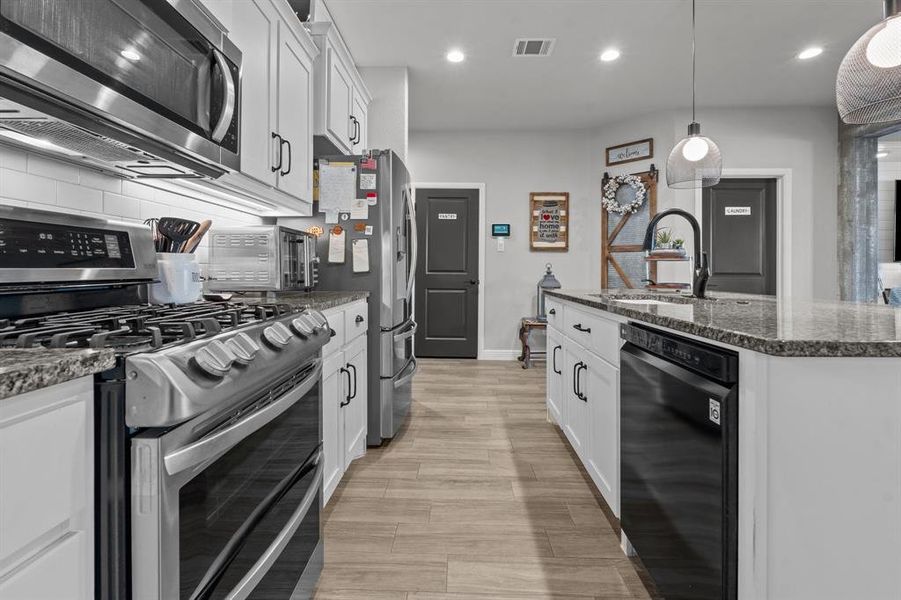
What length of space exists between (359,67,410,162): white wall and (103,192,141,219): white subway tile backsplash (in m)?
2.49

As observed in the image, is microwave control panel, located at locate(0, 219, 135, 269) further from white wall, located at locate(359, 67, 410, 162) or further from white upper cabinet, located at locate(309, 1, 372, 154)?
white wall, located at locate(359, 67, 410, 162)

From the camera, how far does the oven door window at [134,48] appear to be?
864mm

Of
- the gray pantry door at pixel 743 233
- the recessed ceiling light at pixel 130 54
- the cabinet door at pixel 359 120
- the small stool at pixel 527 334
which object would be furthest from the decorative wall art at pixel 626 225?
the recessed ceiling light at pixel 130 54

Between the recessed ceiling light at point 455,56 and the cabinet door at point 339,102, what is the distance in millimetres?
1058

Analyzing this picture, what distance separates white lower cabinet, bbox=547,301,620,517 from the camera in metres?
1.70

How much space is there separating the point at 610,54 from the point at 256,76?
10.0 ft

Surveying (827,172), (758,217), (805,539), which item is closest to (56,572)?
(805,539)

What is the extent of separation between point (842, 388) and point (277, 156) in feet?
6.48

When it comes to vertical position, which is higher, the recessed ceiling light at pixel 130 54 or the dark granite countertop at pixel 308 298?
the recessed ceiling light at pixel 130 54

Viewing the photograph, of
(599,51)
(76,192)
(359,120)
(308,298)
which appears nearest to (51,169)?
(76,192)

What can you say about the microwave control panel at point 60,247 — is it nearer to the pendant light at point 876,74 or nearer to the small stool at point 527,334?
the pendant light at point 876,74

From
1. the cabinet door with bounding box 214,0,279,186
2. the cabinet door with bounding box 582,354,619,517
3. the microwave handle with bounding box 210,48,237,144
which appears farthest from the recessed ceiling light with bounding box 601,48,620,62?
the microwave handle with bounding box 210,48,237,144

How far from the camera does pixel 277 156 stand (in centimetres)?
199

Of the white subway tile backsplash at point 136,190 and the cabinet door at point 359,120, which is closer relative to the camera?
the white subway tile backsplash at point 136,190
